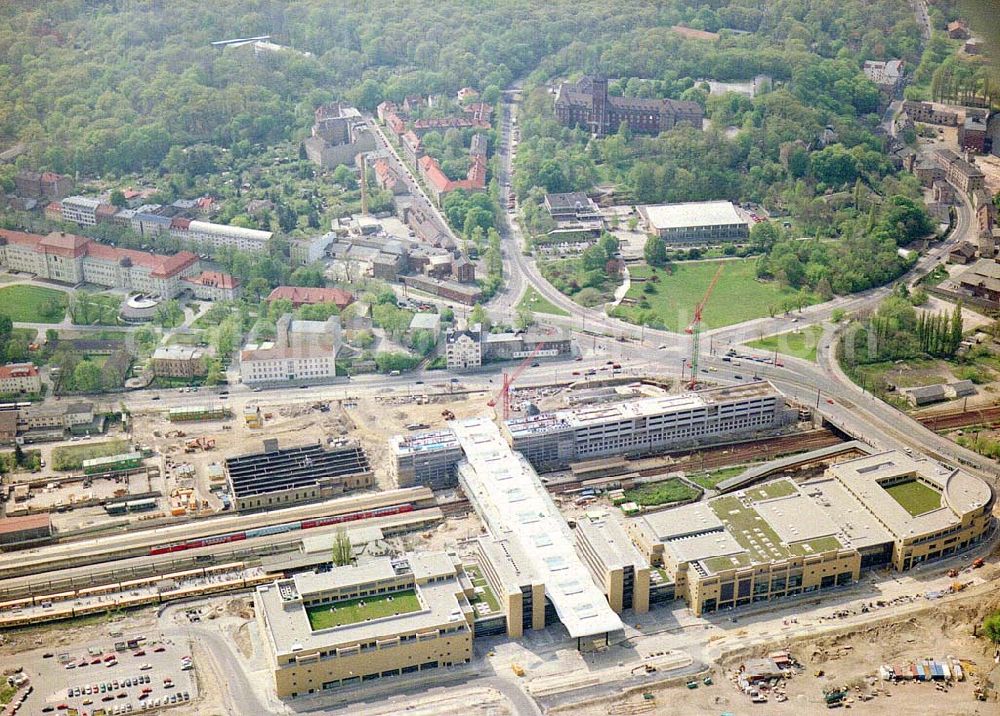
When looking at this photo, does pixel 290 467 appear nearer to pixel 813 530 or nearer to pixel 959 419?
pixel 813 530

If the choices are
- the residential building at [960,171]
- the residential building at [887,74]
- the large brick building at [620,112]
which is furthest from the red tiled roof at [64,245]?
the residential building at [887,74]

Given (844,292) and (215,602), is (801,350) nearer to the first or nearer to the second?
Answer: (844,292)

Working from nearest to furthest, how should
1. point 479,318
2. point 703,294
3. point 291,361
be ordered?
point 291,361 → point 479,318 → point 703,294

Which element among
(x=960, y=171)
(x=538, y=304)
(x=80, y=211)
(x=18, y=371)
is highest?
(x=80, y=211)

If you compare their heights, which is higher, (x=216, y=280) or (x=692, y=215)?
(x=692, y=215)

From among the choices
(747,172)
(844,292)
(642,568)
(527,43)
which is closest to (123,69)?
(527,43)

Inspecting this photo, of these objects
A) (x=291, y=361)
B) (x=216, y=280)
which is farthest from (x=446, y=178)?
(x=291, y=361)

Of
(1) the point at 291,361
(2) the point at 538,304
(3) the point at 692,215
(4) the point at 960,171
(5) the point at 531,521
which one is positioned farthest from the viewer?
(4) the point at 960,171

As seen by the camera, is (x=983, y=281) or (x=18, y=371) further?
(x=983, y=281)

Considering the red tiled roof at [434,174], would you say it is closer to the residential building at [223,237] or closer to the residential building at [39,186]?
the residential building at [223,237]
